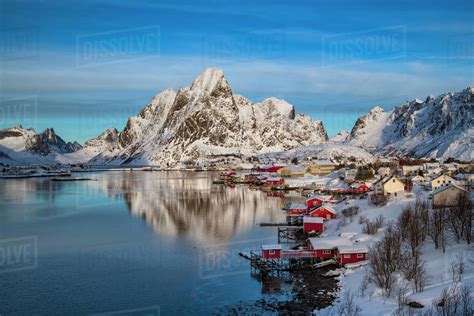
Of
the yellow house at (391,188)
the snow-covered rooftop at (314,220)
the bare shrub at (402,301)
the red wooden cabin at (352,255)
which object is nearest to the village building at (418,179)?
the yellow house at (391,188)

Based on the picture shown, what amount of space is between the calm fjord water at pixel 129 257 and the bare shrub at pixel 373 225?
529cm

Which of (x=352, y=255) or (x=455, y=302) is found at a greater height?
(x=455, y=302)

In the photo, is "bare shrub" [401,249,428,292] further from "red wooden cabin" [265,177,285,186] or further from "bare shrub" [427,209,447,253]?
"red wooden cabin" [265,177,285,186]

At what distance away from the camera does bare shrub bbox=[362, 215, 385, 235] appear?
1030 inches

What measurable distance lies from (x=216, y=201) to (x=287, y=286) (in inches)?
1168

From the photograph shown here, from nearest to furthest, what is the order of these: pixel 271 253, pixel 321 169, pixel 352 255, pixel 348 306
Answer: pixel 348 306, pixel 352 255, pixel 271 253, pixel 321 169

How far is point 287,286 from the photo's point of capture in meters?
20.5

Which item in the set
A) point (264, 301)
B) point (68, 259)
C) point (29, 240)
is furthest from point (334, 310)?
point (29, 240)

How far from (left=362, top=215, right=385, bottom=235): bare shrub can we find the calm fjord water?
17.4 feet

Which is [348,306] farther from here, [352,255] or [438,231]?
[438,231]

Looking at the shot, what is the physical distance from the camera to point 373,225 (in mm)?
26578

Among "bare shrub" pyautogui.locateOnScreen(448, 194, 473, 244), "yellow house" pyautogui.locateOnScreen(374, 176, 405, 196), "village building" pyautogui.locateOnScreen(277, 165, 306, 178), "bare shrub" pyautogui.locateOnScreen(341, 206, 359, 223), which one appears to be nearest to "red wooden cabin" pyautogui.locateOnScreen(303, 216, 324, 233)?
"bare shrub" pyautogui.locateOnScreen(341, 206, 359, 223)

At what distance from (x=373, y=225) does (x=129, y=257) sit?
1243 centimetres

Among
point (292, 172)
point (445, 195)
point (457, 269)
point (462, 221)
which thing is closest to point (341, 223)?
point (445, 195)
